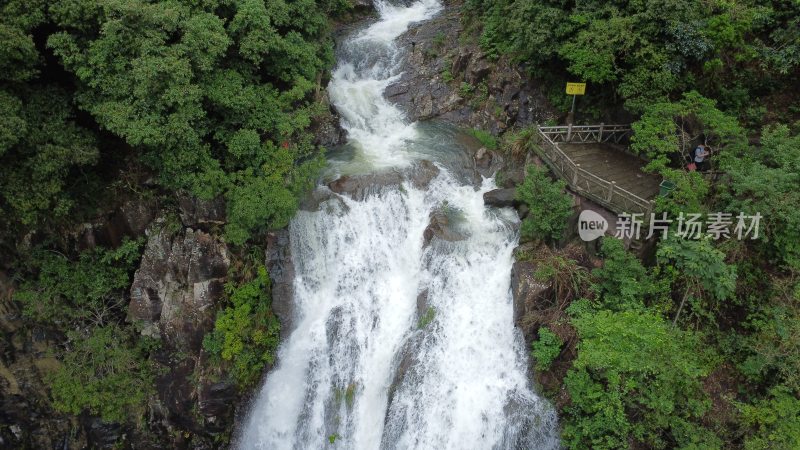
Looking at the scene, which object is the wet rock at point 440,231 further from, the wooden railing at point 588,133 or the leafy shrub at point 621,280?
the wooden railing at point 588,133

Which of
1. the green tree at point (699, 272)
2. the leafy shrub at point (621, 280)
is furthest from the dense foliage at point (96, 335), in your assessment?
the green tree at point (699, 272)

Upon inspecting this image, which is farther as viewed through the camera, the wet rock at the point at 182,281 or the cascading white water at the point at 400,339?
the wet rock at the point at 182,281

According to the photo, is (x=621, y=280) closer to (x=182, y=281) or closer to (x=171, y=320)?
(x=182, y=281)

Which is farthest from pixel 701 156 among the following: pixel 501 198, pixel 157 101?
pixel 157 101

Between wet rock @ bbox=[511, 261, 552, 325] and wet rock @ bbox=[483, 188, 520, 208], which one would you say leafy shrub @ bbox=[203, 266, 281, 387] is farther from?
wet rock @ bbox=[483, 188, 520, 208]

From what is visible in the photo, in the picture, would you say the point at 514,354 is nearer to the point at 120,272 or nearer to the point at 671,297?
the point at 671,297
